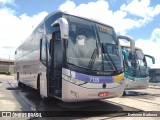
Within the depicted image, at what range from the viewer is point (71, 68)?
788 centimetres

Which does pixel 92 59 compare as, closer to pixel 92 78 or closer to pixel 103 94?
pixel 92 78

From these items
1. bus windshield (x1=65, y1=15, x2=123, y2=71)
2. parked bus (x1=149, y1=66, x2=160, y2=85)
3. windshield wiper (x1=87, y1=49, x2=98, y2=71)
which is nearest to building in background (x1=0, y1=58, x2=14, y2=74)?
parked bus (x1=149, y1=66, x2=160, y2=85)

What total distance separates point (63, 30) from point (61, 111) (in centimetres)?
310

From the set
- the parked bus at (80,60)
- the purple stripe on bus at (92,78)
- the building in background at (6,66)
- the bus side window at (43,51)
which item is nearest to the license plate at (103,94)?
the parked bus at (80,60)

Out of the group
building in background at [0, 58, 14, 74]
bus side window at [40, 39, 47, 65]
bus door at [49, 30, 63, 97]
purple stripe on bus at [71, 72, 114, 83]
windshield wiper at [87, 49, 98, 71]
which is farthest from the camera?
building in background at [0, 58, 14, 74]

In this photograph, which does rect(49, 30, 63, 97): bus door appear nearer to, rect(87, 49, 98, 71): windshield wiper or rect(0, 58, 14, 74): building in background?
rect(87, 49, 98, 71): windshield wiper

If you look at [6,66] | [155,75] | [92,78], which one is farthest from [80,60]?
[6,66]

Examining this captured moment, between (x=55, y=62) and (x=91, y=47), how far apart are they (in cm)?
164

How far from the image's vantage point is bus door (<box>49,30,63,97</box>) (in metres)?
8.90

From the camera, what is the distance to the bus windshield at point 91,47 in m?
8.16

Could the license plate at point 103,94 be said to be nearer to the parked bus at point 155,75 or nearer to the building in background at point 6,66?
the parked bus at point 155,75

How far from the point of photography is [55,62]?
30.5 feet

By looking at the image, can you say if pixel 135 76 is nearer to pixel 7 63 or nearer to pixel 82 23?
pixel 82 23

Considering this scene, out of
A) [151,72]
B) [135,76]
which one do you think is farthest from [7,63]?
[135,76]
